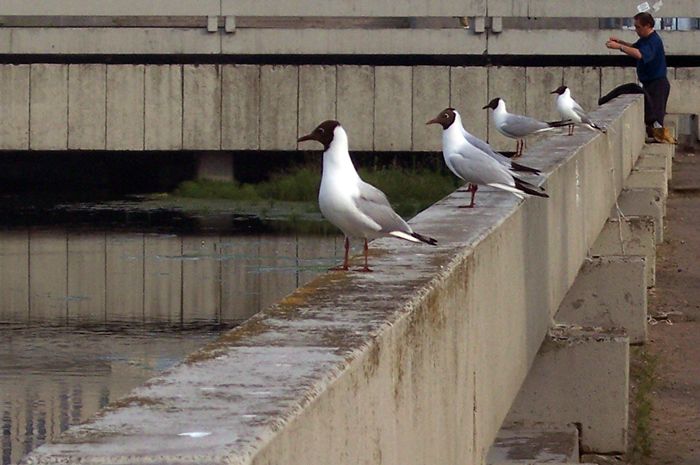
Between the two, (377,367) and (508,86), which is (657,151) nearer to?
(508,86)

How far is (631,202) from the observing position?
15.4 metres

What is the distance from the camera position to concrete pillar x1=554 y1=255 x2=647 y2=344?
10.4 m

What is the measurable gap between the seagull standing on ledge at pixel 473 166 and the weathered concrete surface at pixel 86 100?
72.1 ft

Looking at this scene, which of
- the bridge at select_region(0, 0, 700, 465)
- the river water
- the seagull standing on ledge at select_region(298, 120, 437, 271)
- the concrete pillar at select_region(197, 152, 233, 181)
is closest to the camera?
the bridge at select_region(0, 0, 700, 465)

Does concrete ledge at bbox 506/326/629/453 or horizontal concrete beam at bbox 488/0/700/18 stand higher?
horizontal concrete beam at bbox 488/0/700/18

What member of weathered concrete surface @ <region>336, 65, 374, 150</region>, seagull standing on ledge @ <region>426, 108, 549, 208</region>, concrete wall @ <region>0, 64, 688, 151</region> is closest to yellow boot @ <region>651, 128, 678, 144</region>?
concrete wall @ <region>0, 64, 688, 151</region>

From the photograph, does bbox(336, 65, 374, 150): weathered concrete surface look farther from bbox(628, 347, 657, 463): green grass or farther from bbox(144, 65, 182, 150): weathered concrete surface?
bbox(628, 347, 657, 463): green grass

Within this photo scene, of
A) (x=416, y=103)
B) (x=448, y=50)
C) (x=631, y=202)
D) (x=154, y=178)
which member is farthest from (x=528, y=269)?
(x=154, y=178)

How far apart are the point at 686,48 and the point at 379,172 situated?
21.3 feet

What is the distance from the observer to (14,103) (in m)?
30.4

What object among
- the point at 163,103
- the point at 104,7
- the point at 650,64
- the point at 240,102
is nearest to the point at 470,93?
the point at 240,102

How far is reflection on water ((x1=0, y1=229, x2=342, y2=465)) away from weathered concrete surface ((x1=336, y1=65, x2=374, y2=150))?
3.46m

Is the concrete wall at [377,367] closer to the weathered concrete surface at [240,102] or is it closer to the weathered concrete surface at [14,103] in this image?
the weathered concrete surface at [240,102]

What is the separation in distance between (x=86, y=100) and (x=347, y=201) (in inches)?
982
